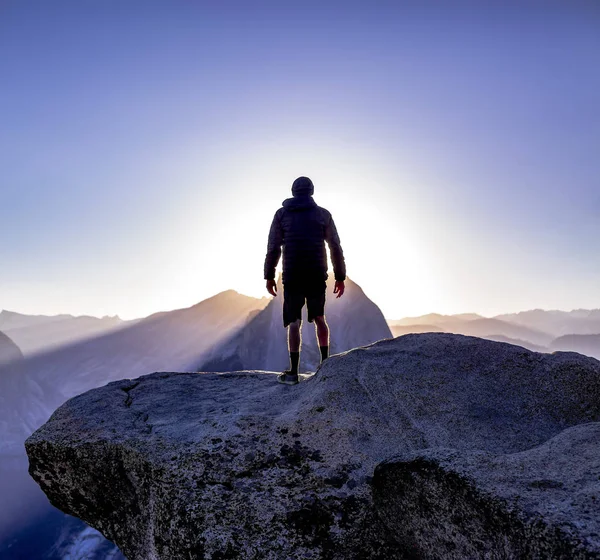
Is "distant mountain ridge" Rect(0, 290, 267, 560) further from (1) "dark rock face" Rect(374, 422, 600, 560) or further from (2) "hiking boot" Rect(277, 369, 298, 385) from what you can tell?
(1) "dark rock face" Rect(374, 422, 600, 560)

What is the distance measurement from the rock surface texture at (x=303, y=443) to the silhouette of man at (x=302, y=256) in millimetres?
1382

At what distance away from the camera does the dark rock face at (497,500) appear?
2.36 meters

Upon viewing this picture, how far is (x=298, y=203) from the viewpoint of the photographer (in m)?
7.84

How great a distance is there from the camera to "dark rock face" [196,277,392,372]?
112 m

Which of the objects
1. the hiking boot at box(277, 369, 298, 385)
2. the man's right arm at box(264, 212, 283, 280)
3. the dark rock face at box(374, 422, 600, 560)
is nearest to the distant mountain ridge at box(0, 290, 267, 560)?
the hiking boot at box(277, 369, 298, 385)

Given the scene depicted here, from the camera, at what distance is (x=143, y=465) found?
4.57m

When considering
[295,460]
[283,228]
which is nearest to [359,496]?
[295,460]

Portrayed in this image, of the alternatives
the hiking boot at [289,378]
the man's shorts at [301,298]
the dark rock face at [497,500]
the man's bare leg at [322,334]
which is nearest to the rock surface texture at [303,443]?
Result: the dark rock face at [497,500]

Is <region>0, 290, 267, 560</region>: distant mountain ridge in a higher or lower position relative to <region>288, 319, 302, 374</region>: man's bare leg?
lower

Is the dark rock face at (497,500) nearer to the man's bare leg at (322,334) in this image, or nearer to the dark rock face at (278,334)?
the man's bare leg at (322,334)

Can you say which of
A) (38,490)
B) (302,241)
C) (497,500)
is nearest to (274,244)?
(302,241)

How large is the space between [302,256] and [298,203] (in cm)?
106

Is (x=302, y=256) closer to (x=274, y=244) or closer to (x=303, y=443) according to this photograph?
(x=274, y=244)

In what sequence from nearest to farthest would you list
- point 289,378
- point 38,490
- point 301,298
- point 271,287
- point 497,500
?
point 497,500, point 289,378, point 301,298, point 271,287, point 38,490
